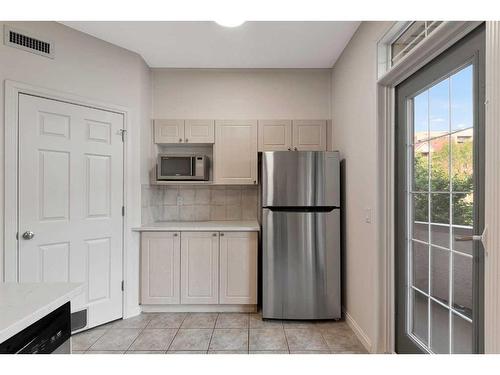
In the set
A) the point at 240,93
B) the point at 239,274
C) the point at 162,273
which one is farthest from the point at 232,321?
the point at 240,93

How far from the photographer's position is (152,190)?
10.4 ft

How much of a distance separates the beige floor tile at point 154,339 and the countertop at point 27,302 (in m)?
1.46

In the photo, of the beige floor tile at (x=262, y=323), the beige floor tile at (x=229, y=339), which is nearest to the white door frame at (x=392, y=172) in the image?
the beige floor tile at (x=262, y=323)

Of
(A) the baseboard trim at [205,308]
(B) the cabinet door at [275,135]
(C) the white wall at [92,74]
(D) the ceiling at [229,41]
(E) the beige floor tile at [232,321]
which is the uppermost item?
(D) the ceiling at [229,41]

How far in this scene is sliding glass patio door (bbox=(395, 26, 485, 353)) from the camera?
1226 millimetres

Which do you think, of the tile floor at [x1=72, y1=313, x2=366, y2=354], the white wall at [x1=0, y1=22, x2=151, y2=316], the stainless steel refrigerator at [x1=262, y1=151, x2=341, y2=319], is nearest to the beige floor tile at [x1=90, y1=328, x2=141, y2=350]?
the tile floor at [x1=72, y1=313, x2=366, y2=354]

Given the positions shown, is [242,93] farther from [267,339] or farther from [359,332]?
[359,332]

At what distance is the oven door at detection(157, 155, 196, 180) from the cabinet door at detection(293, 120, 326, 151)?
1.20 metres

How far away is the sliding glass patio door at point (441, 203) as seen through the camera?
1.23 m

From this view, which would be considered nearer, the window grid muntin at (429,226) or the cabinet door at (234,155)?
the window grid muntin at (429,226)

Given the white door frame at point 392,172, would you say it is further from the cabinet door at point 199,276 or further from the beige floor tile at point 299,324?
the cabinet door at point 199,276

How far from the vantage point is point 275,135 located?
9.92ft

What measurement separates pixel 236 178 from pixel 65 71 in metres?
1.82
